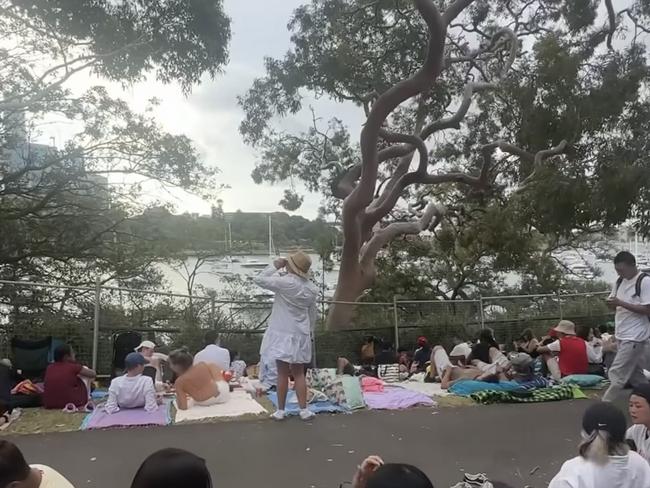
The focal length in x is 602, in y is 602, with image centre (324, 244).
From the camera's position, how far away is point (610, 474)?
8.04 feet

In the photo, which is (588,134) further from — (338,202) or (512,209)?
(338,202)

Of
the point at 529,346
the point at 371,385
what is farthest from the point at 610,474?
the point at 529,346

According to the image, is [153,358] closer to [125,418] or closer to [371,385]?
[125,418]

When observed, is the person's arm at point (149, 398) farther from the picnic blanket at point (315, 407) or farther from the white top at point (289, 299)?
the white top at point (289, 299)

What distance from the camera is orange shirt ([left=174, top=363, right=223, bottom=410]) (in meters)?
6.46

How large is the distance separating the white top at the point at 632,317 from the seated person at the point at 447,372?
8.09 ft

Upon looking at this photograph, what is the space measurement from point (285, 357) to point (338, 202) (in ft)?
45.2

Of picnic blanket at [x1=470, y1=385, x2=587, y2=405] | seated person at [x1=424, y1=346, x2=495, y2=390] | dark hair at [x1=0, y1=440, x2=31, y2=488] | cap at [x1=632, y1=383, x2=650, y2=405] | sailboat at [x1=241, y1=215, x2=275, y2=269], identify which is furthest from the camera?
sailboat at [x1=241, y1=215, x2=275, y2=269]

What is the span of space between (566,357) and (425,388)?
6.82 feet

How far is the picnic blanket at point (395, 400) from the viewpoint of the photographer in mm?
6746

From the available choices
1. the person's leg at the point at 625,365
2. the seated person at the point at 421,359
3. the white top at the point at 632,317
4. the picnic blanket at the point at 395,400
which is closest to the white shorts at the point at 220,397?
the picnic blanket at the point at 395,400

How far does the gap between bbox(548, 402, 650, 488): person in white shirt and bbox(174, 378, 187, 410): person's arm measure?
469 cm

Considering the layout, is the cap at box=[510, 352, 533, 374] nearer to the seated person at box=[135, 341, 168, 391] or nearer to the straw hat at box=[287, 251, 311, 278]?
the straw hat at box=[287, 251, 311, 278]

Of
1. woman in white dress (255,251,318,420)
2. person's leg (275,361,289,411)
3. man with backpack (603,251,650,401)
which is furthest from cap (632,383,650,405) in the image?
person's leg (275,361,289,411)
